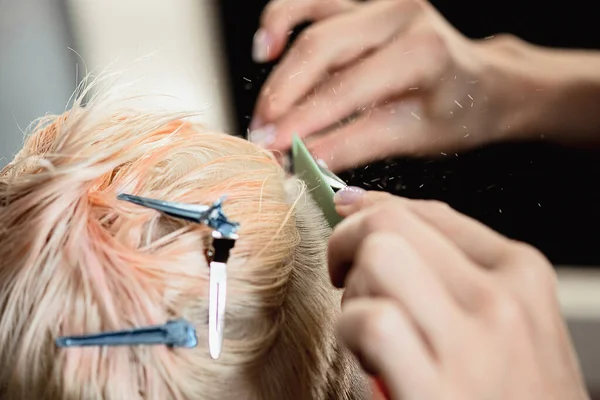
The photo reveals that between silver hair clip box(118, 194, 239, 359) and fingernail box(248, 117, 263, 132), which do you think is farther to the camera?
fingernail box(248, 117, 263, 132)

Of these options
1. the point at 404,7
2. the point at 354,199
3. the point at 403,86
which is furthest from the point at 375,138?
the point at 354,199

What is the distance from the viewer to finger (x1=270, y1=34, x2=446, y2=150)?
65 centimetres

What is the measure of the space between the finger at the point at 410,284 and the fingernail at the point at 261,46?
438mm

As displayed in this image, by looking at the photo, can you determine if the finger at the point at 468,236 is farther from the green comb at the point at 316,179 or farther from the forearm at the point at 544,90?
the forearm at the point at 544,90

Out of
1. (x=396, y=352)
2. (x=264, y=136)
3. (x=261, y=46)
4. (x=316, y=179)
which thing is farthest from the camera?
(x=261, y=46)

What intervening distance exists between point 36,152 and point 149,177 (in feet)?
0.43

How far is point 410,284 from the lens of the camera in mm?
354

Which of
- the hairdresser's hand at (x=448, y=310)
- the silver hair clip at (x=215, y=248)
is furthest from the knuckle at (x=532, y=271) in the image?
the silver hair clip at (x=215, y=248)

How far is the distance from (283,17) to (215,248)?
43cm

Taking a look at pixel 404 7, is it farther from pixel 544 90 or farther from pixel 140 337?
pixel 140 337

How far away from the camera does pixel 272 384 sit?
49 centimetres

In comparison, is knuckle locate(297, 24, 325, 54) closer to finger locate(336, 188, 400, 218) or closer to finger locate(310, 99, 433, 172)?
finger locate(310, 99, 433, 172)

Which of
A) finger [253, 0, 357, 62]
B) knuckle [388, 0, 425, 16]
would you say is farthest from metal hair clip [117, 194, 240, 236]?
knuckle [388, 0, 425, 16]

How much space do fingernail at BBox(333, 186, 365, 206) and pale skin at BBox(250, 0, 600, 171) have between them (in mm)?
160
